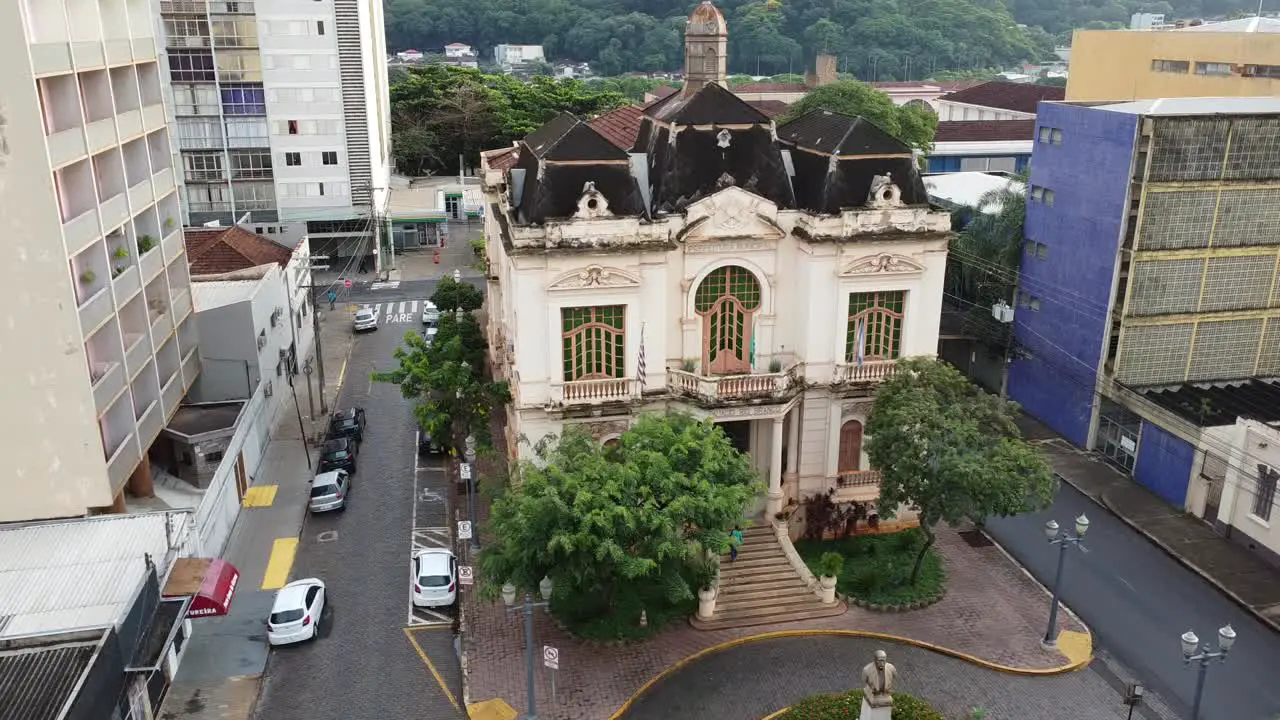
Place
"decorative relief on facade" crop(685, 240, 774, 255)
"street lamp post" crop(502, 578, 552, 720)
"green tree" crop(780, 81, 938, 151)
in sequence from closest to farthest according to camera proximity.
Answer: "street lamp post" crop(502, 578, 552, 720), "decorative relief on facade" crop(685, 240, 774, 255), "green tree" crop(780, 81, 938, 151)

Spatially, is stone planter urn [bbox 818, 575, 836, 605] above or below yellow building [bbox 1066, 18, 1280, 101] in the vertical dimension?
below

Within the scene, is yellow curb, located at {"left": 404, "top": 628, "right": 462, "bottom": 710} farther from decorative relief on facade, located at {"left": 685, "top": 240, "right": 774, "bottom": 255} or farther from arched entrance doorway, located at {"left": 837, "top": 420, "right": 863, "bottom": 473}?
arched entrance doorway, located at {"left": 837, "top": 420, "right": 863, "bottom": 473}

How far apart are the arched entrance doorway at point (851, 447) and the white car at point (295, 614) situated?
1782cm

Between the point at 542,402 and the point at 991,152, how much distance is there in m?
62.7

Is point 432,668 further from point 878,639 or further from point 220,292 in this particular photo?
point 220,292

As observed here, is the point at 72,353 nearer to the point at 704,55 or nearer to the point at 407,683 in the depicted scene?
the point at 407,683

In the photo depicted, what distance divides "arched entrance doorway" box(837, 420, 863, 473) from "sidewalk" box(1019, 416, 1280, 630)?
35.6ft

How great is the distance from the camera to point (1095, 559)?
34.8m

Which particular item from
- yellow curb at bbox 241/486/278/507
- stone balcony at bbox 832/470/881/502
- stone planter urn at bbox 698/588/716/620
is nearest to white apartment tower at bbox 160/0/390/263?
yellow curb at bbox 241/486/278/507

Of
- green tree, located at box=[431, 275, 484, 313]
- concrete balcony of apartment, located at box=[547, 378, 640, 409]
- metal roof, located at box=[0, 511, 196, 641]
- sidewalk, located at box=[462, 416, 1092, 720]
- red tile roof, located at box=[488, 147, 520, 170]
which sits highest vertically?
red tile roof, located at box=[488, 147, 520, 170]

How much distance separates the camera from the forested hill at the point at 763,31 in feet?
582

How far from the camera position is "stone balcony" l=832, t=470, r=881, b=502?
34.6m

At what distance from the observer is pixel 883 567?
3309 centimetres

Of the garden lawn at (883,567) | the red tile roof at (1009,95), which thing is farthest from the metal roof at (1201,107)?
the red tile roof at (1009,95)
